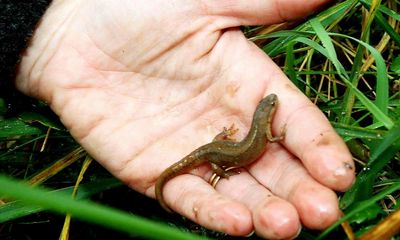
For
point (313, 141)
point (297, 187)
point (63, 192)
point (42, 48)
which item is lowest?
point (63, 192)

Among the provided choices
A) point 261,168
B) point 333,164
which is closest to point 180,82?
point 261,168

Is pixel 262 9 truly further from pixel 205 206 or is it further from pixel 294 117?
pixel 205 206

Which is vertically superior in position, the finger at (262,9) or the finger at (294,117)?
the finger at (262,9)

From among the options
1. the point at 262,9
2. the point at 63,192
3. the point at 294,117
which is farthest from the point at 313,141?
the point at 63,192

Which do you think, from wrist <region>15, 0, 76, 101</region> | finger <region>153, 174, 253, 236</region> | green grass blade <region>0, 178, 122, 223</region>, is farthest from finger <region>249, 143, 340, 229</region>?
wrist <region>15, 0, 76, 101</region>

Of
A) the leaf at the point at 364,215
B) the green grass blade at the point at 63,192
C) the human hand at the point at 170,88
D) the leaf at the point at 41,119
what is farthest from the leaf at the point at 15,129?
the leaf at the point at 364,215

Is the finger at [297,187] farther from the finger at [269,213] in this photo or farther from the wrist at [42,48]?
the wrist at [42,48]
